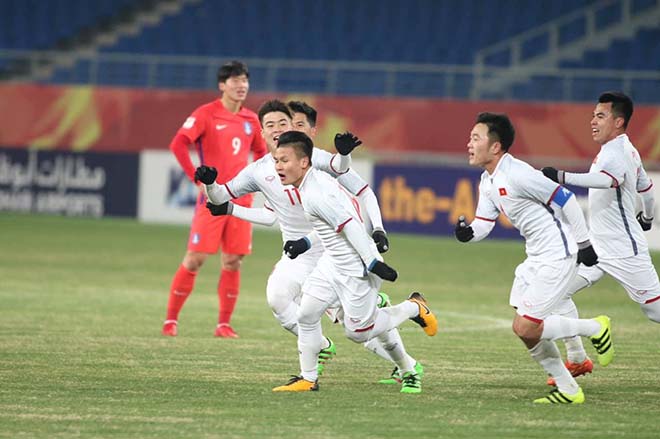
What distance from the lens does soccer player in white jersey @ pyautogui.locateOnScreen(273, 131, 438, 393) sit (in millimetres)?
8180

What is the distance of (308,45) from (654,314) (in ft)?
67.8

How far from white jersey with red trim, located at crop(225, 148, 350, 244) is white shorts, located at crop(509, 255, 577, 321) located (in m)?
1.77

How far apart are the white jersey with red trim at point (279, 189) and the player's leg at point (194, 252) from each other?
2255 millimetres

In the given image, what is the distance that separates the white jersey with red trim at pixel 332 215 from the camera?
8.16 meters

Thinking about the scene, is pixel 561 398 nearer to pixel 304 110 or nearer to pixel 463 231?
pixel 463 231

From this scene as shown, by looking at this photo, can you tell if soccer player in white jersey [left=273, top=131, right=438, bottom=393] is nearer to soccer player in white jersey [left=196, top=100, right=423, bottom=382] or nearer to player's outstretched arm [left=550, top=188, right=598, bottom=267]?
soccer player in white jersey [left=196, top=100, right=423, bottom=382]

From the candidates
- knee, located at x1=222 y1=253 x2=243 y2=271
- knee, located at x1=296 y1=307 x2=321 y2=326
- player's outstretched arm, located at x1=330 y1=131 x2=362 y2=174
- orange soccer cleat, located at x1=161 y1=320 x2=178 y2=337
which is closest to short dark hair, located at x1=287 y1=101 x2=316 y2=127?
player's outstretched arm, located at x1=330 y1=131 x2=362 y2=174

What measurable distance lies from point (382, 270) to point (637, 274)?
2334mm

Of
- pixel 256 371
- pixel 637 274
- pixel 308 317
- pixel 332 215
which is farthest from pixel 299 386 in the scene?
pixel 637 274

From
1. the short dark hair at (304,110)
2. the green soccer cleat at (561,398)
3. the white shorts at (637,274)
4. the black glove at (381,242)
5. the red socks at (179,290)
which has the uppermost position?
the short dark hair at (304,110)

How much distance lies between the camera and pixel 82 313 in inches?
514

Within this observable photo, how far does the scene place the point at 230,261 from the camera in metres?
11.8

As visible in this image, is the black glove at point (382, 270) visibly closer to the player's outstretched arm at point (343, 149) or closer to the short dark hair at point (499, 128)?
the player's outstretched arm at point (343, 149)

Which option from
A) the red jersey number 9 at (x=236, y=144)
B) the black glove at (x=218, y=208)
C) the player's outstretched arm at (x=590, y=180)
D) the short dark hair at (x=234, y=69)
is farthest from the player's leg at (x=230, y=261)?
the player's outstretched arm at (x=590, y=180)
